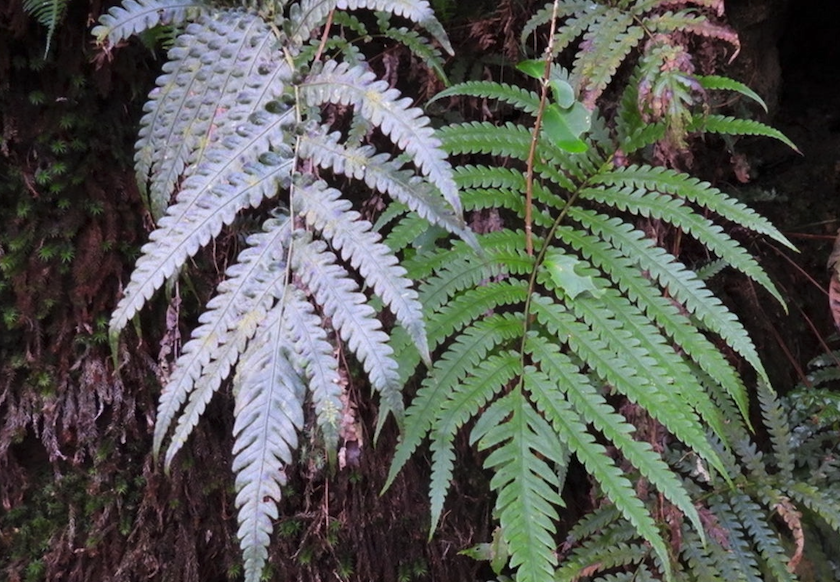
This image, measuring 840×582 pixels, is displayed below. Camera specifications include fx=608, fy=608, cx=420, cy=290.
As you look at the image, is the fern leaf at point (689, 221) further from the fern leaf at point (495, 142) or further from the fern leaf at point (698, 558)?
the fern leaf at point (698, 558)

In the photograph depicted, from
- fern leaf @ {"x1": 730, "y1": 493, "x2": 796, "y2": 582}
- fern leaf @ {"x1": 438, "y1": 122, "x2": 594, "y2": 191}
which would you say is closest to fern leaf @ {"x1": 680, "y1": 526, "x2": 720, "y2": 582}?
fern leaf @ {"x1": 730, "y1": 493, "x2": 796, "y2": 582}

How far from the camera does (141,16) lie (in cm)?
108

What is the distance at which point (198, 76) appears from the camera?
43.2 inches

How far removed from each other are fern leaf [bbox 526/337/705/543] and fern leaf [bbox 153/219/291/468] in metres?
0.53

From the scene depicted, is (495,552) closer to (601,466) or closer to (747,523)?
(601,466)

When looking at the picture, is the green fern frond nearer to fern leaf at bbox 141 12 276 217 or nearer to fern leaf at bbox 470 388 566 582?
fern leaf at bbox 141 12 276 217

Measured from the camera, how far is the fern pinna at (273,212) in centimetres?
88

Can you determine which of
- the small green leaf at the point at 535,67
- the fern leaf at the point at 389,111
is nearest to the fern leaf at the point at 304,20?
the fern leaf at the point at 389,111

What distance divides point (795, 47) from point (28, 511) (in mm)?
2994

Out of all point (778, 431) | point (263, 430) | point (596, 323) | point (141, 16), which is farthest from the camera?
point (778, 431)

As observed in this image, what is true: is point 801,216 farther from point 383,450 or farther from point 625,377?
point 383,450

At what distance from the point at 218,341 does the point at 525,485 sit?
566 mm

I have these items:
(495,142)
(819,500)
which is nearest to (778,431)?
(819,500)

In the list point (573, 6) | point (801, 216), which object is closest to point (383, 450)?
point (573, 6)
